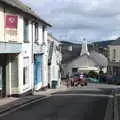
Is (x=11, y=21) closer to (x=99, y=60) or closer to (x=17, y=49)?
(x=17, y=49)

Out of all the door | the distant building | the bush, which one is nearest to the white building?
the distant building

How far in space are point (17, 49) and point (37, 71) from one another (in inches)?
511

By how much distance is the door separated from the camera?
4753 cm

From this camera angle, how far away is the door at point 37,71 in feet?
156

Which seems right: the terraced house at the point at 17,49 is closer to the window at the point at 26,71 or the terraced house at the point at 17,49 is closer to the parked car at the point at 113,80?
the window at the point at 26,71

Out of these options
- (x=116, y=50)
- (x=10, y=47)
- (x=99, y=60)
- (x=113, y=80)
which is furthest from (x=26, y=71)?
(x=99, y=60)

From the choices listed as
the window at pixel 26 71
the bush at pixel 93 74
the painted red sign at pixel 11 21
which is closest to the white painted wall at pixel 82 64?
the bush at pixel 93 74

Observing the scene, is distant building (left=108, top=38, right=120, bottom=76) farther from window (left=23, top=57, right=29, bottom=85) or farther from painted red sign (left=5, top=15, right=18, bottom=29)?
painted red sign (left=5, top=15, right=18, bottom=29)

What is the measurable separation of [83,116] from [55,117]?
134 cm

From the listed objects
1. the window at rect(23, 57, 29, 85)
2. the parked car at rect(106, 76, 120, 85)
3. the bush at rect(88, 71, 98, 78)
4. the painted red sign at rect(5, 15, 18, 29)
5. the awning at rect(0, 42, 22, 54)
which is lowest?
the parked car at rect(106, 76, 120, 85)

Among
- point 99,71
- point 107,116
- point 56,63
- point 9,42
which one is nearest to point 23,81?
point 9,42

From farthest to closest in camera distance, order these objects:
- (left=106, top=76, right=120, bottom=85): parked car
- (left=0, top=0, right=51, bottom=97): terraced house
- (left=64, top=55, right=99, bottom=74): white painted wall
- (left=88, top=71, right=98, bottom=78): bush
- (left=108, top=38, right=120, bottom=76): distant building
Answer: (left=64, top=55, right=99, bottom=74): white painted wall → (left=108, top=38, right=120, bottom=76): distant building → (left=88, top=71, right=98, bottom=78): bush → (left=106, top=76, right=120, bottom=85): parked car → (left=0, top=0, right=51, bottom=97): terraced house

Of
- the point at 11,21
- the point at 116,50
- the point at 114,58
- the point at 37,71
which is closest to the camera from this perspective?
the point at 11,21

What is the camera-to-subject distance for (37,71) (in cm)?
4906
